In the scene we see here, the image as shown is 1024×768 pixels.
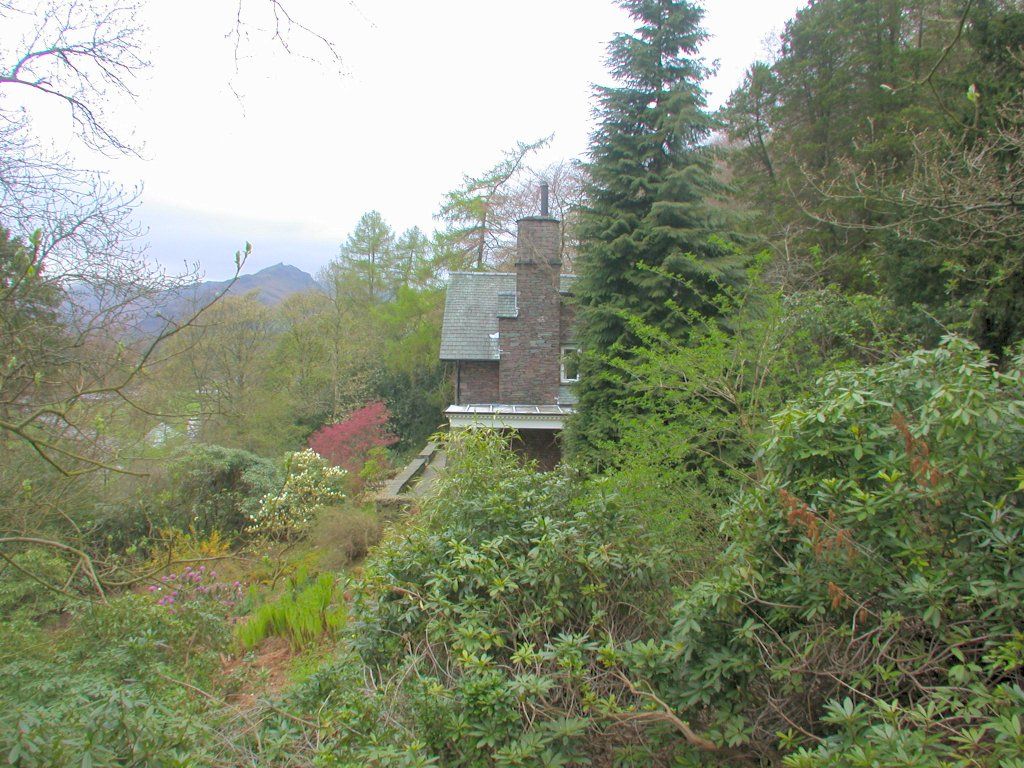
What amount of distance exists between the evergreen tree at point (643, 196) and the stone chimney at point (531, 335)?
6.18 metres

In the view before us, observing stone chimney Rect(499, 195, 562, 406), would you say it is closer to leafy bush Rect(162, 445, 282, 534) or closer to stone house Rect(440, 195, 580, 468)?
stone house Rect(440, 195, 580, 468)

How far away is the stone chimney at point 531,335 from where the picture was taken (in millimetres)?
16531

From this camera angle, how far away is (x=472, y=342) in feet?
57.9

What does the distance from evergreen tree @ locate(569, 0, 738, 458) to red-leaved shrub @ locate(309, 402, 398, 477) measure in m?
8.06

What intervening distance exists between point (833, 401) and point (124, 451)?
5450 mm

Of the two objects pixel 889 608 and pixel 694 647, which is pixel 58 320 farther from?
pixel 889 608

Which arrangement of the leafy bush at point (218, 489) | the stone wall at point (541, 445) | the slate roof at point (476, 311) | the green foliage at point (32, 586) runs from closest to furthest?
1. the green foliage at point (32, 586)
2. the leafy bush at point (218, 489)
3. the stone wall at point (541, 445)
4. the slate roof at point (476, 311)

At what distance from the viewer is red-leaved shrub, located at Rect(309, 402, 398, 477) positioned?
16406 mm

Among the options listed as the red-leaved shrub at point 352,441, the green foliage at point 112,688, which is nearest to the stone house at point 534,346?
the red-leaved shrub at point 352,441

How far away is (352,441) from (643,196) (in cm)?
1082

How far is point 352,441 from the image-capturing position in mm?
17125

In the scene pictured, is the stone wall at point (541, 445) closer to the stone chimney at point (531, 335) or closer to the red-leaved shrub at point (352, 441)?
the stone chimney at point (531, 335)

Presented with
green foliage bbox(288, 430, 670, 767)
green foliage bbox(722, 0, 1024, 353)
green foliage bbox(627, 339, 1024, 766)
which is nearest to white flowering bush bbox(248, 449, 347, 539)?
green foliage bbox(288, 430, 670, 767)

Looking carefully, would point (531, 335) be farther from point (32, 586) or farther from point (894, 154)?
point (32, 586)
